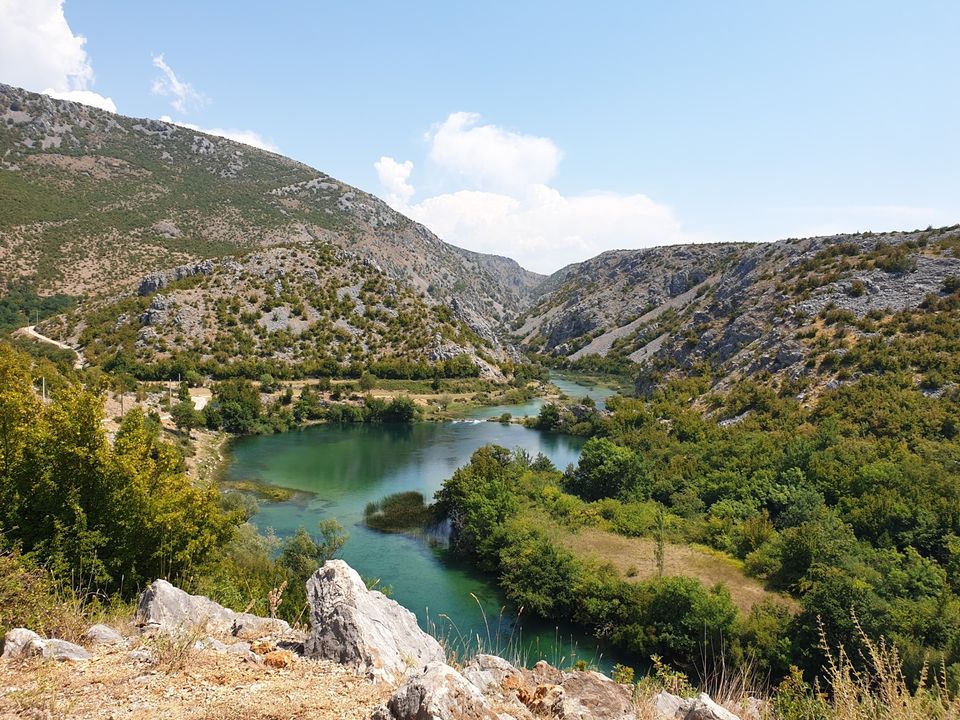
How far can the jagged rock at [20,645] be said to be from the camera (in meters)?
6.04

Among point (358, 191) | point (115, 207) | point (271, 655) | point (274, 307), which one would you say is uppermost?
point (358, 191)

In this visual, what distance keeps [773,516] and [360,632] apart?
94.2 ft

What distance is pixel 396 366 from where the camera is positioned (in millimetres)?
74188

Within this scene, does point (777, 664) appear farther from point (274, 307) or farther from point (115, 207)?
point (115, 207)

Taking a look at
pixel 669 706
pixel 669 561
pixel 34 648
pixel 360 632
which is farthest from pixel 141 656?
pixel 669 561

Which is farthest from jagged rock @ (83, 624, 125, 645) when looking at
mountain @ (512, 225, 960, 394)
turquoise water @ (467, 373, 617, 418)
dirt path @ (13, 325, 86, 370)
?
dirt path @ (13, 325, 86, 370)

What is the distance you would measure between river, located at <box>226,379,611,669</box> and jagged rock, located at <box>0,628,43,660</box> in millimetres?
4721

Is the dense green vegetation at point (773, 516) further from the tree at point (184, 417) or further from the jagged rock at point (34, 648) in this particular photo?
the tree at point (184, 417)

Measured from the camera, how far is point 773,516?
A: 2958 cm

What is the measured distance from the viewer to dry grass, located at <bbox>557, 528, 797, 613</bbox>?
23.4 metres

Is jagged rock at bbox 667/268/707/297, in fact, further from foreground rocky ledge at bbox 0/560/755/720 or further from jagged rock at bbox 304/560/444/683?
foreground rocky ledge at bbox 0/560/755/720

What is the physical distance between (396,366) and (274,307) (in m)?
19.6

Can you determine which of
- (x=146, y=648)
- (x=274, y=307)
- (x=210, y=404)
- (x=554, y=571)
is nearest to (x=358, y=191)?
(x=274, y=307)

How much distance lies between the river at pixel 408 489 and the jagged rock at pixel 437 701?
6.91 feet
